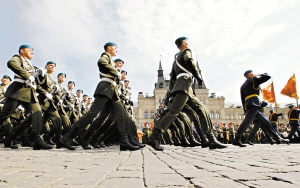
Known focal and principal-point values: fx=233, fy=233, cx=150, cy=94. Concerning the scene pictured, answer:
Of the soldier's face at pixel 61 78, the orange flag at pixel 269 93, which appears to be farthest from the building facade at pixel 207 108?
the soldier's face at pixel 61 78

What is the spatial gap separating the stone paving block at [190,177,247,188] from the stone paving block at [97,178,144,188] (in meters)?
0.35

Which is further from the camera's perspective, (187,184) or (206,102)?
(206,102)

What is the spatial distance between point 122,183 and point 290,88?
59.0ft

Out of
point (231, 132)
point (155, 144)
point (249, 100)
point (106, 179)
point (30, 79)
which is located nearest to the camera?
point (106, 179)

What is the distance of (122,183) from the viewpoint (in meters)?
1.43

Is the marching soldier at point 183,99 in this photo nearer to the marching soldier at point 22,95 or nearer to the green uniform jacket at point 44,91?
the marching soldier at point 22,95

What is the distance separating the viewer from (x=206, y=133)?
4902mm

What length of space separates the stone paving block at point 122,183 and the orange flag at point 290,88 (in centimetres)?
1745

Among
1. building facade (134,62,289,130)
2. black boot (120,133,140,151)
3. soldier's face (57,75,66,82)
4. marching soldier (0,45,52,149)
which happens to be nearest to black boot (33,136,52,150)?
marching soldier (0,45,52,149)

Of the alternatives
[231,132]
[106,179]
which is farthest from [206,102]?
[106,179]

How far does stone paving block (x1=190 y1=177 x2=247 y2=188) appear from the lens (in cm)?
136

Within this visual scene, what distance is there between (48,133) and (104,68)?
458cm

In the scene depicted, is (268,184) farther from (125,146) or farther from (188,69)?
(188,69)

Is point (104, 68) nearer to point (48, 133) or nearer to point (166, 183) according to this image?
point (166, 183)
